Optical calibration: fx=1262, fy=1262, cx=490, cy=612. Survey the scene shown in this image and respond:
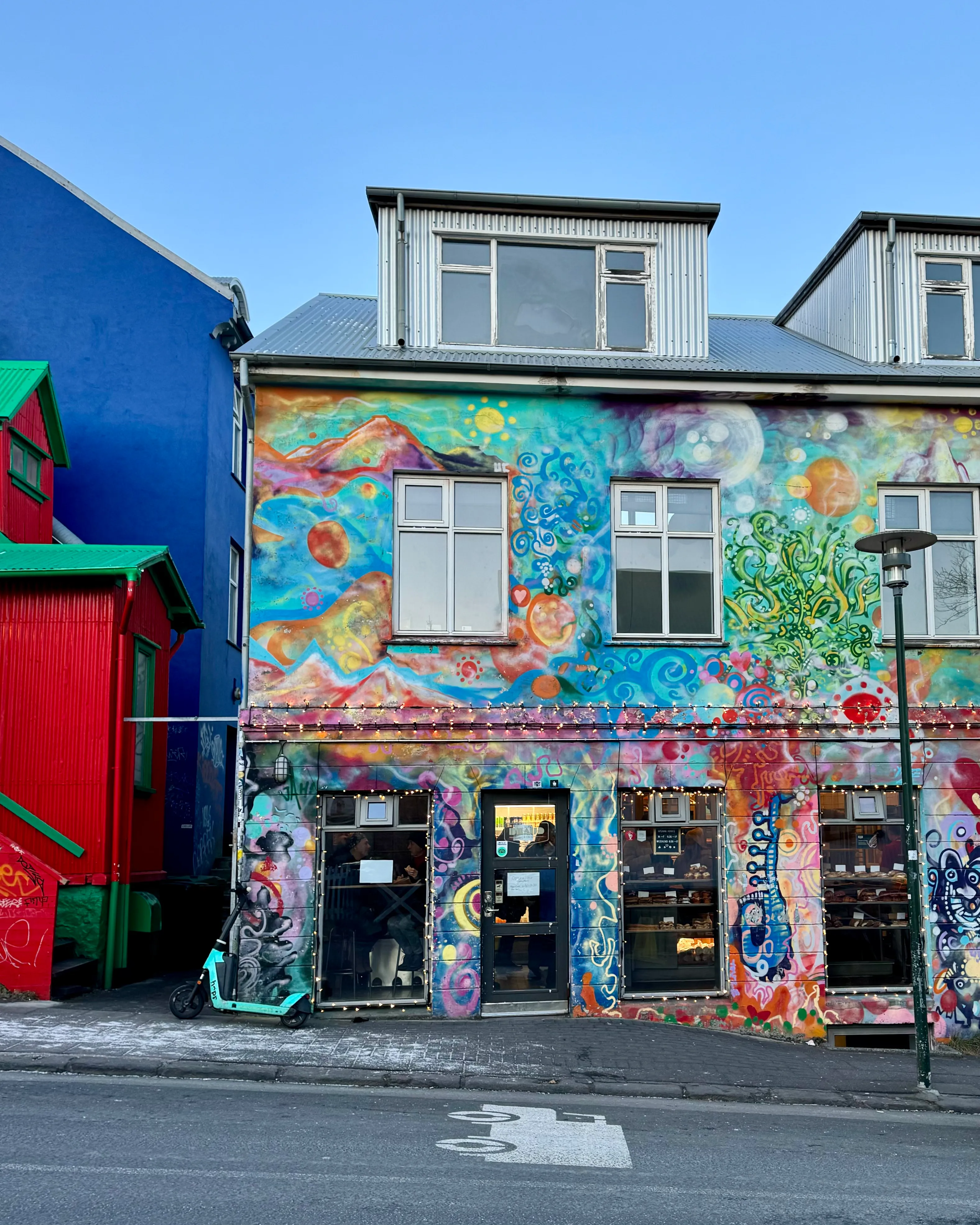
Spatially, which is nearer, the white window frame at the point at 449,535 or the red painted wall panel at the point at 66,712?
the white window frame at the point at 449,535

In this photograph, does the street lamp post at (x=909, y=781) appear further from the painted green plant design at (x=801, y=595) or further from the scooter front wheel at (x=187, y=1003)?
the scooter front wheel at (x=187, y=1003)

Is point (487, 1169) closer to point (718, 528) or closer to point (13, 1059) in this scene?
point (13, 1059)

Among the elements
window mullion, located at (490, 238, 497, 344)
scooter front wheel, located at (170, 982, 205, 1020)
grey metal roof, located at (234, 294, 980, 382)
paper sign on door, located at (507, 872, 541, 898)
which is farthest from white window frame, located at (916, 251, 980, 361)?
scooter front wheel, located at (170, 982, 205, 1020)

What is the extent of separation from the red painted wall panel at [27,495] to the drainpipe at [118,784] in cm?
286

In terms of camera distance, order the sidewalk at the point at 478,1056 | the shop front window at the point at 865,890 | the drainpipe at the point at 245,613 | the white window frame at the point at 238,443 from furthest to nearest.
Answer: the white window frame at the point at 238,443 → the shop front window at the point at 865,890 → the drainpipe at the point at 245,613 → the sidewalk at the point at 478,1056

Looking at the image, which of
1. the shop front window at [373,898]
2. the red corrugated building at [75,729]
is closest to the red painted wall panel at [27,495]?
the red corrugated building at [75,729]

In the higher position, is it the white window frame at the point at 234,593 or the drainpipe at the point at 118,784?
the white window frame at the point at 234,593

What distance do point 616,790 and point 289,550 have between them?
4230 mm

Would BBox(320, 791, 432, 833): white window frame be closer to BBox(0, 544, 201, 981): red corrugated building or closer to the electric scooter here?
the electric scooter

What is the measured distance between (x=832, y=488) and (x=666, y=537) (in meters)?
1.97

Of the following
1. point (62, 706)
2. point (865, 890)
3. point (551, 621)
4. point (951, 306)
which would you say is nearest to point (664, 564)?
point (551, 621)

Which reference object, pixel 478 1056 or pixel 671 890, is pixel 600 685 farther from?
pixel 478 1056

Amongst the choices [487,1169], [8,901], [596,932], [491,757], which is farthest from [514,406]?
[487,1169]

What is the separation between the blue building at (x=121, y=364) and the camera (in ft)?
67.2
